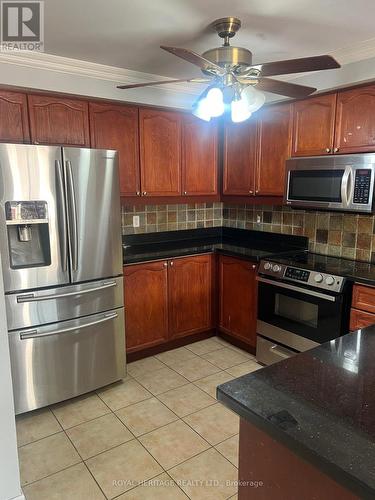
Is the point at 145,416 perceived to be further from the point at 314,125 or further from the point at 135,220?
the point at 314,125

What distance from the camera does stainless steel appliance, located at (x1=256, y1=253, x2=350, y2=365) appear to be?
8.21 feet

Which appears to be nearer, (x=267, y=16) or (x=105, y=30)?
(x=267, y=16)

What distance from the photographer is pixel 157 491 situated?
1.86 metres

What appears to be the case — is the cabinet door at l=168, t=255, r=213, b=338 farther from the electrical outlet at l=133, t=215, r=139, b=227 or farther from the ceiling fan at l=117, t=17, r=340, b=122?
the ceiling fan at l=117, t=17, r=340, b=122

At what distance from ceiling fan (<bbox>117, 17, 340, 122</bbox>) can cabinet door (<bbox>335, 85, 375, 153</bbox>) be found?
2.35ft

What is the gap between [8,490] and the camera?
1.70 metres

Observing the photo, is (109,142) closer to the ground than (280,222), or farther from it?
farther from it

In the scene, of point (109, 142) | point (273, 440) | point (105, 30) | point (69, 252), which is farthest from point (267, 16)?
point (273, 440)

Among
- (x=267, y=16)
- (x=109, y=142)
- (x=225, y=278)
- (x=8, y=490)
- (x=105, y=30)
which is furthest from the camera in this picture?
(x=225, y=278)

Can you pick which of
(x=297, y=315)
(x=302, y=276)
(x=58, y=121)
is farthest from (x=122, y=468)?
(x=58, y=121)

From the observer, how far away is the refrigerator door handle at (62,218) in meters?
Result: 2.33

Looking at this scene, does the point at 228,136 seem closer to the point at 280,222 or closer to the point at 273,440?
the point at 280,222

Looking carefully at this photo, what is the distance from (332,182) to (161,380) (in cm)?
202

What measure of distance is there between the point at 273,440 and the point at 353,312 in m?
1.68
